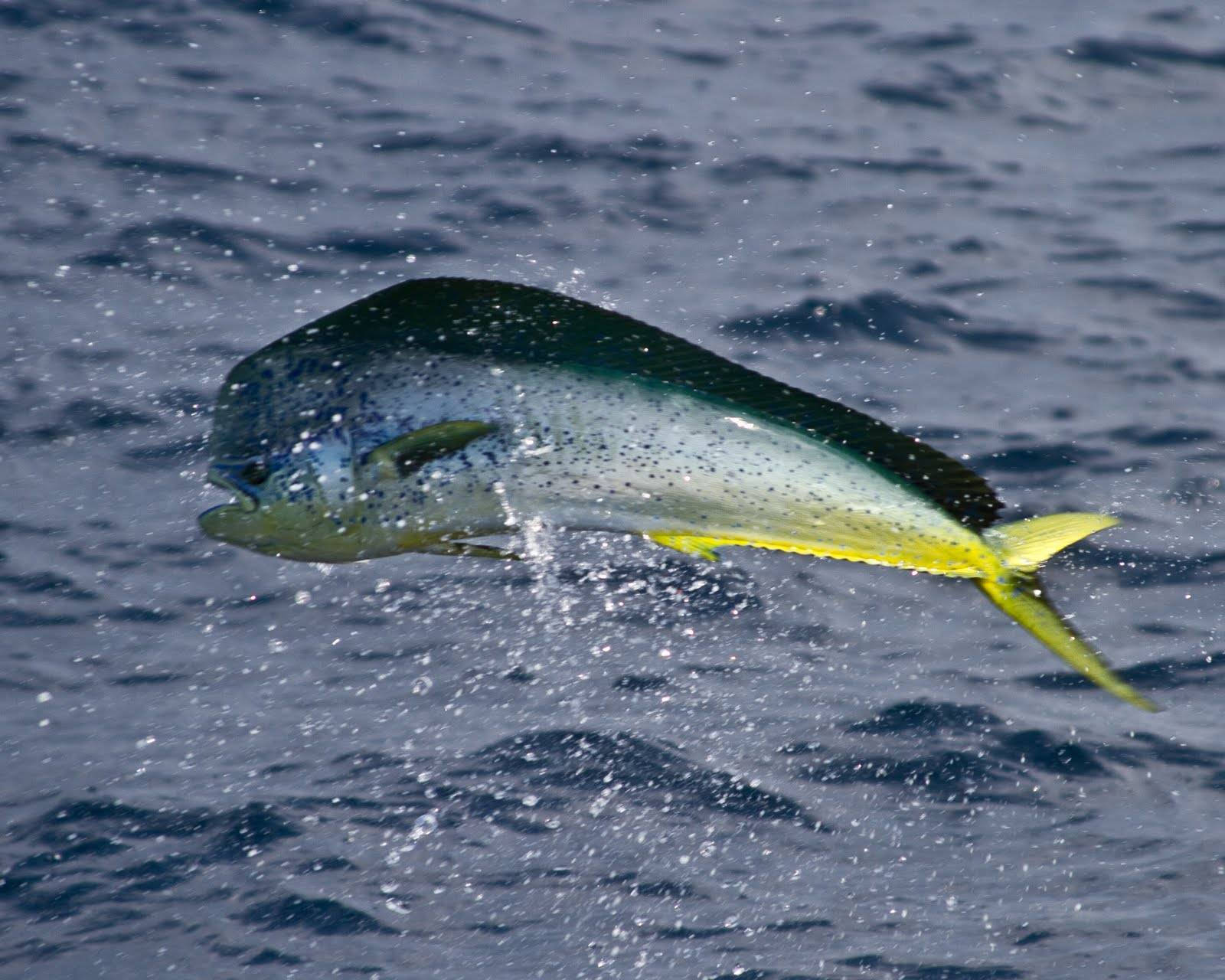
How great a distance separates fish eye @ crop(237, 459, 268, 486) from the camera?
3.72 metres

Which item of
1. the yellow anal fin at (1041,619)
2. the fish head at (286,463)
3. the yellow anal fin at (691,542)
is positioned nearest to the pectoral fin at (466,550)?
the fish head at (286,463)

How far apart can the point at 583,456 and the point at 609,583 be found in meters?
1.85

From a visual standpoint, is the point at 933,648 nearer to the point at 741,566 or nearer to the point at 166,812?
the point at 741,566

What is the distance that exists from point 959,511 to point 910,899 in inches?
50.8

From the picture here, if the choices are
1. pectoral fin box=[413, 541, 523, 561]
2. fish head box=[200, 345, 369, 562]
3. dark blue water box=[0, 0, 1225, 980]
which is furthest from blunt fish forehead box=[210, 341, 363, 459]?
dark blue water box=[0, 0, 1225, 980]

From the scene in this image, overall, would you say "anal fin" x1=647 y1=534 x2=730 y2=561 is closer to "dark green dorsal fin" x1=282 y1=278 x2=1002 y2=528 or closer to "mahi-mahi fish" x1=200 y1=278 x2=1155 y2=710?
"mahi-mahi fish" x1=200 y1=278 x2=1155 y2=710

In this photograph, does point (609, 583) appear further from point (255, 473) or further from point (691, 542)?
point (255, 473)

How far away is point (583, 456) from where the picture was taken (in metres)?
3.56

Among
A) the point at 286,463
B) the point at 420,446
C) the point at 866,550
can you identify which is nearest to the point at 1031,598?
the point at 866,550

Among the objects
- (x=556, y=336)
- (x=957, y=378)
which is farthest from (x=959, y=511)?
(x=957, y=378)

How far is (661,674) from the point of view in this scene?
5.05 metres

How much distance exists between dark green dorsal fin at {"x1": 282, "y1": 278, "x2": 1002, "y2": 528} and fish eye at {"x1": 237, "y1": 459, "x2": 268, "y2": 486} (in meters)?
0.35

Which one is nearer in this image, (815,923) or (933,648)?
(815,923)

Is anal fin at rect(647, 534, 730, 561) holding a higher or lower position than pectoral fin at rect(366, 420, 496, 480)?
lower
